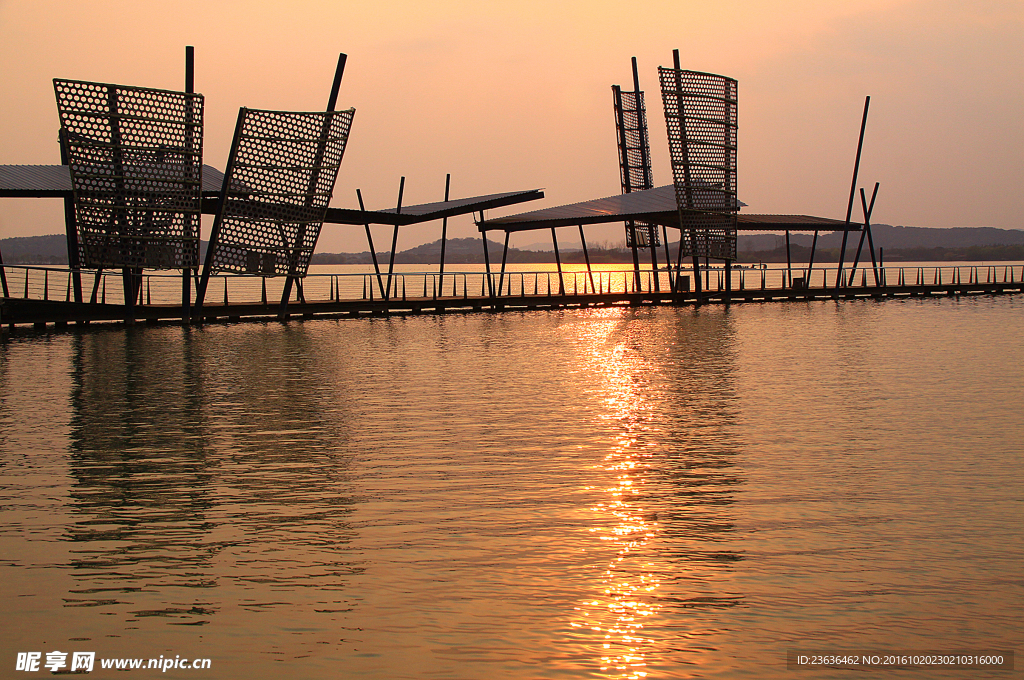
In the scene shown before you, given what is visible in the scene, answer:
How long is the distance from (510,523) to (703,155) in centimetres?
3036

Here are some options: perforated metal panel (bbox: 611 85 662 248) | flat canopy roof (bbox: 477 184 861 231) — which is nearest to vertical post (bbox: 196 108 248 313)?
flat canopy roof (bbox: 477 184 861 231)

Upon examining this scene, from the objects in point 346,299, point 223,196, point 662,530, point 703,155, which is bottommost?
point 662,530

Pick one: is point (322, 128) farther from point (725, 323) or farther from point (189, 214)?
point (725, 323)

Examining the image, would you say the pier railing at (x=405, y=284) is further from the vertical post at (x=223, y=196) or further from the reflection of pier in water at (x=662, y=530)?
the reflection of pier in water at (x=662, y=530)

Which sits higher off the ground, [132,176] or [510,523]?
[132,176]

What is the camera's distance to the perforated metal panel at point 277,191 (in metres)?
24.4

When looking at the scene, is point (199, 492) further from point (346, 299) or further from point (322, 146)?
point (346, 299)

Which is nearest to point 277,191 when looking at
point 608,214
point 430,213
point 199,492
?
point 430,213

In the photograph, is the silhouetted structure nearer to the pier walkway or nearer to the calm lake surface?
the pier walkway

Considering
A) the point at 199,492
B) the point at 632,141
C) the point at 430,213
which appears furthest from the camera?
the point at 632,141

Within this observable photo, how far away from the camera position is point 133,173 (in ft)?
73.4

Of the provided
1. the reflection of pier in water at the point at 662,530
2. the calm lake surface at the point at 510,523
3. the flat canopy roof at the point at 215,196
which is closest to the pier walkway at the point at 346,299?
the flat canopy roof at the point at 215,196

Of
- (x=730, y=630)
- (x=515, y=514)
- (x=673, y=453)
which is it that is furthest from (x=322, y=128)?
(x=730, y=630)

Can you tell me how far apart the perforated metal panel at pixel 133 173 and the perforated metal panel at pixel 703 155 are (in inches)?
645
